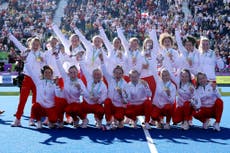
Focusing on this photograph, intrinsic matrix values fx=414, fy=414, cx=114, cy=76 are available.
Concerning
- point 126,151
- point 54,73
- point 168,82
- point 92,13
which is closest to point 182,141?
point 126,151

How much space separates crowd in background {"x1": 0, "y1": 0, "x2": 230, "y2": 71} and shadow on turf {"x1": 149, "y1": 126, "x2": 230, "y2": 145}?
16102 millimetres

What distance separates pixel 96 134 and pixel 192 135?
5.55ft

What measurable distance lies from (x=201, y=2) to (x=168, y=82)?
71.0ft

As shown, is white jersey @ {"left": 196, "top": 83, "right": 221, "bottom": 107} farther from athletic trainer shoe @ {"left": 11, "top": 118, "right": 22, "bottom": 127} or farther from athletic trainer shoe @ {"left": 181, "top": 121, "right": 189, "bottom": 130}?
athletic trainer shoe @ {"left": 11, "top": 118, "right": 22, "bottom": 127}

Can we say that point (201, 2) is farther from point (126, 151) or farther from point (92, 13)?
point (126, 151)

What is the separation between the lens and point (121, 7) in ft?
93.2

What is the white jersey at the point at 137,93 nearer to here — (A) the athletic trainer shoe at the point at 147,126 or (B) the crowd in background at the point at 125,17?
(A) the athletic trainer shoe at the point at 147,126

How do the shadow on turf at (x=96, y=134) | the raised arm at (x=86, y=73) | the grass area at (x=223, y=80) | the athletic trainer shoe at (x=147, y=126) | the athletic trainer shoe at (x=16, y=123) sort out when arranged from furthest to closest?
the grass area at (x=223, y=80) < the raised arm at (x=86, y=73) < the athletic trainer shoe at (x=16, y=123) < the athletic trainer shoe at (x=147, y=126) < the shadow on turf at (x=96, y=134)

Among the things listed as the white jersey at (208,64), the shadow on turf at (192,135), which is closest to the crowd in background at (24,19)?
the white jersey at (208,64)

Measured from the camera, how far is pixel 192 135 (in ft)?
23.8

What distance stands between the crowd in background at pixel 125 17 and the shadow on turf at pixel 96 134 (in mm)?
15988

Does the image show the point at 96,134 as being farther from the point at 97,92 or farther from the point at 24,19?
the point at 24,19

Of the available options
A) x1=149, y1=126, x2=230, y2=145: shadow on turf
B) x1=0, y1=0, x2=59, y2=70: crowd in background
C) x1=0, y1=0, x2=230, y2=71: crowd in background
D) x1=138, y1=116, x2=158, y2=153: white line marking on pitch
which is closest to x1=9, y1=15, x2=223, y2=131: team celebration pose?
x1=149, y1=126, x2=230, y2=145: shadow on turf

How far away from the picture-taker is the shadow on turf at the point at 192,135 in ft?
22.7
